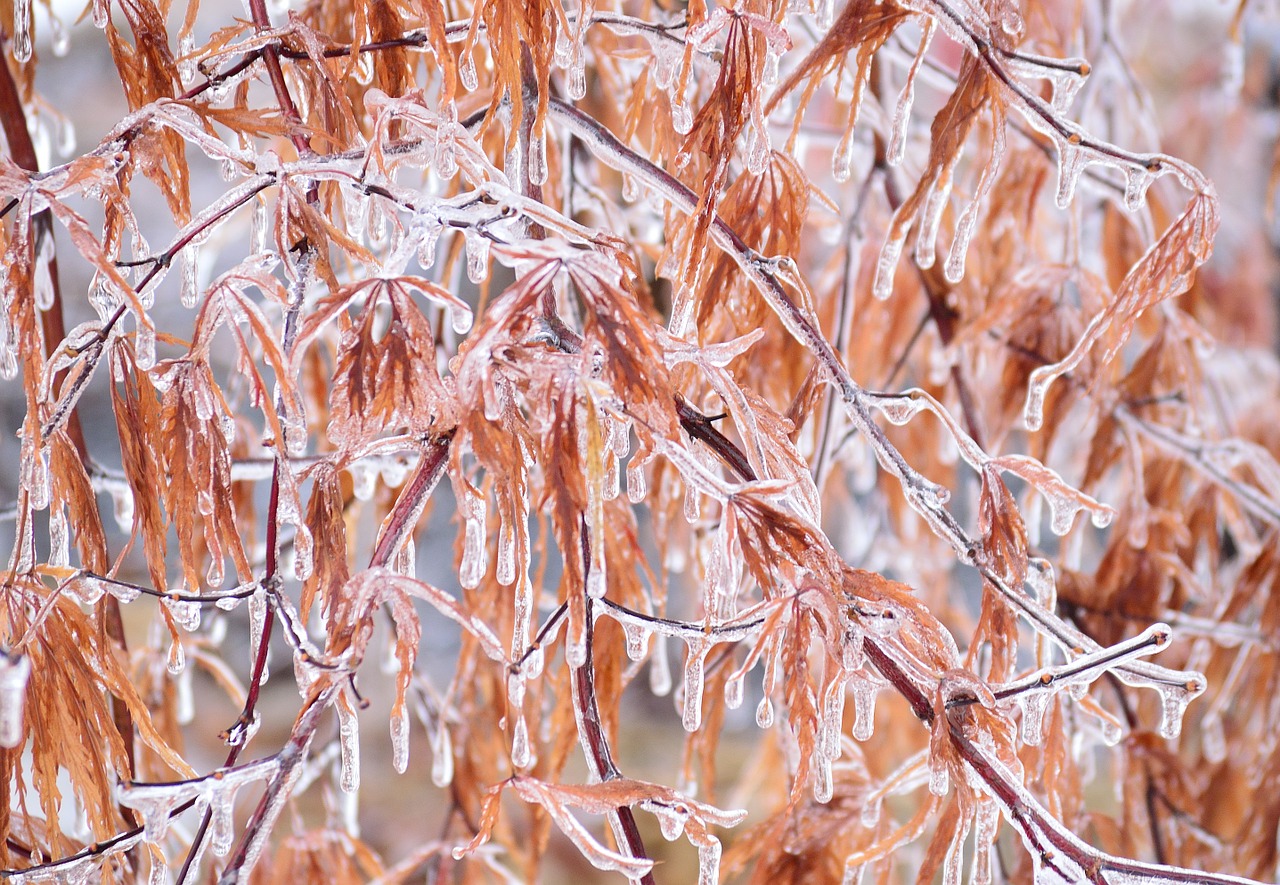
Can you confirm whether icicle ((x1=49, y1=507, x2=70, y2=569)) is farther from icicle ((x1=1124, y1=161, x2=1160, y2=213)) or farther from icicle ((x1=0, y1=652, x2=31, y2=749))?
icicle ((x1=1124, y1=161, x2=1160, y2=213))

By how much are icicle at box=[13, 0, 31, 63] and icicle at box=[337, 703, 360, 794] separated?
44 cm

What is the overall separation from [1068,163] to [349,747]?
1.55ft

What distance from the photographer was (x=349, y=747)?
1.50 feet

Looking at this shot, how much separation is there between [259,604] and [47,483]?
0.41ft

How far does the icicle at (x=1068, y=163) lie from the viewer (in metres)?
0.53

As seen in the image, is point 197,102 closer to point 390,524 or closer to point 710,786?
point 390,524

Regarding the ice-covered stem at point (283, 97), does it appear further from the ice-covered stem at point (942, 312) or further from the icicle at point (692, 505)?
the ice-covered stem at point (942, 312)

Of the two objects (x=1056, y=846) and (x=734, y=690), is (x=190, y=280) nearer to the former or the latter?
(x=734, y=690)

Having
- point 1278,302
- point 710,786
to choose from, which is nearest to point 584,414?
point 710,786

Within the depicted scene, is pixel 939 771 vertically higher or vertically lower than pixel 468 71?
lower

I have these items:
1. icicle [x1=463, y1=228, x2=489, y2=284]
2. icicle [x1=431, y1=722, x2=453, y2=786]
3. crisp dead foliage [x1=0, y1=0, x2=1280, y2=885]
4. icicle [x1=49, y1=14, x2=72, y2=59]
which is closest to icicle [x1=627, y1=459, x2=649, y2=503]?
crisp dead foliage [x1=0, y1=0, x2=1280, y2=885]

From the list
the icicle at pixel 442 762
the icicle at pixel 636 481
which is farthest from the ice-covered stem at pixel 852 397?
the icicle at pixel 442 762

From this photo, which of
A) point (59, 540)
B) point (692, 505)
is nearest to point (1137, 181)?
point (692, 505)

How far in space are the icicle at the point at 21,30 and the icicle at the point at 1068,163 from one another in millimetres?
590
